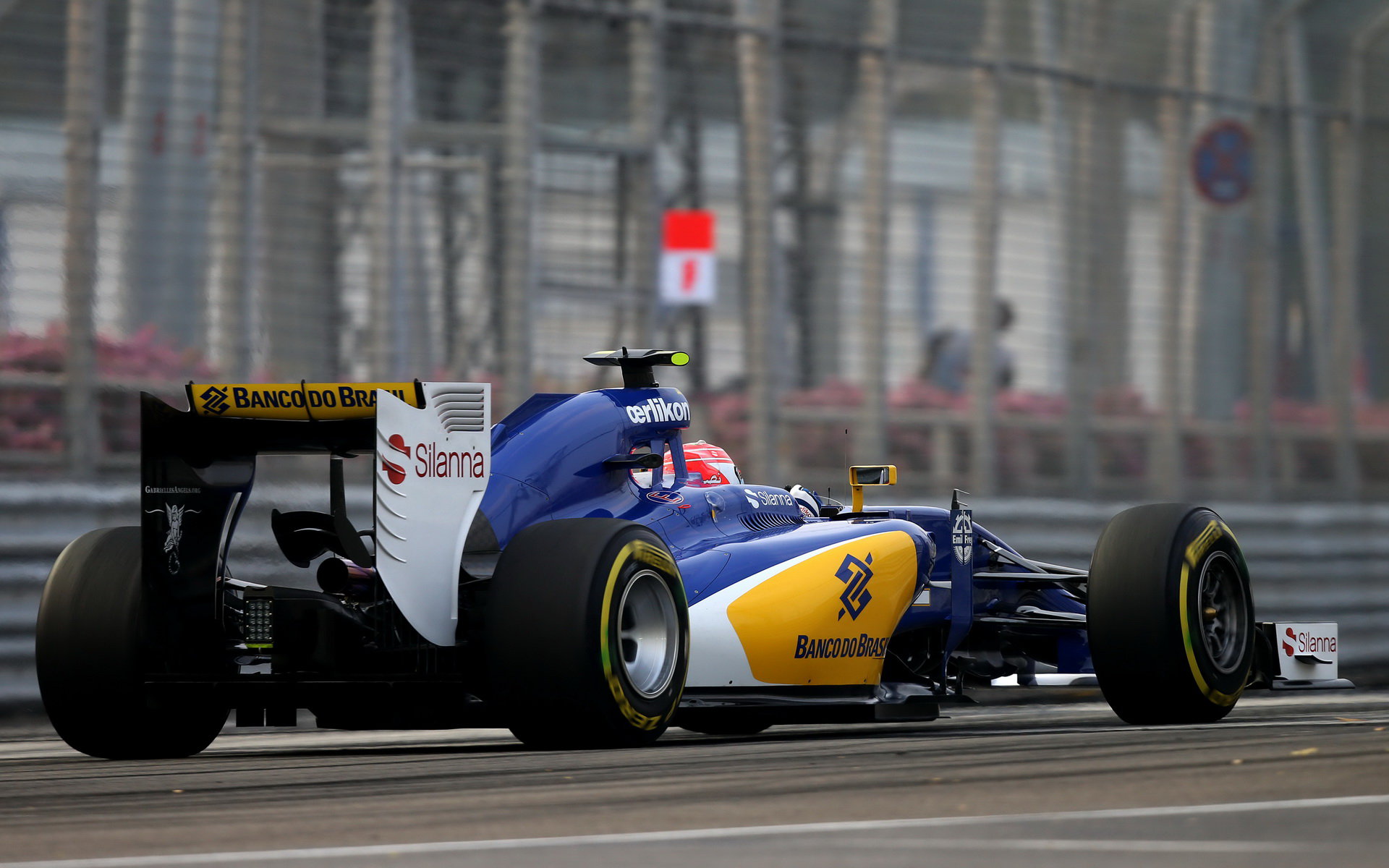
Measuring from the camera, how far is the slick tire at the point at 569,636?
6.89m

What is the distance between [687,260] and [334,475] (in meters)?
5.32

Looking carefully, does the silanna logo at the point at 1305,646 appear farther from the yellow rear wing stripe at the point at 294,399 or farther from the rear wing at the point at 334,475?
the yellow rear wing stripe at the point at 294,399

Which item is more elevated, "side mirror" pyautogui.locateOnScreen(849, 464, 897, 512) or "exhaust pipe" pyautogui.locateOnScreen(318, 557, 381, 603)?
"side mirror" pyautogui.locateOnScreen(849, 464, 897, 512)

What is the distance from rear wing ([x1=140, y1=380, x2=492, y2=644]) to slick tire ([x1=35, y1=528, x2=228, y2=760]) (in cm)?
19

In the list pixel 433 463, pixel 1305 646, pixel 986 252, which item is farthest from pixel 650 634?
pixel 986 252

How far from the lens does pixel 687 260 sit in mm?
12766

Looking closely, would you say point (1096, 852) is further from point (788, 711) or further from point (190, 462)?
point (190, 462)

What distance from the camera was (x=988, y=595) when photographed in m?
9.42

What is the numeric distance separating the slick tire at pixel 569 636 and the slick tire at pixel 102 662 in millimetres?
1321

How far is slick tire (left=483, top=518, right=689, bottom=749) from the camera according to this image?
689 cm

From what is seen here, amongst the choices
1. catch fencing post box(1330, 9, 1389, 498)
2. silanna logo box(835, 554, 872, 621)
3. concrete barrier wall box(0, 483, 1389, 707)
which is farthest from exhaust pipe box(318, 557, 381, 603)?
catch fencing post box(1330, 9, 1389, 498)

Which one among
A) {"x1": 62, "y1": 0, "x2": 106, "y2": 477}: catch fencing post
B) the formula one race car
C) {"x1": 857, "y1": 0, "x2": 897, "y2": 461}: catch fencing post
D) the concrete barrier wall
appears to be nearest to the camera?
the formula one race car

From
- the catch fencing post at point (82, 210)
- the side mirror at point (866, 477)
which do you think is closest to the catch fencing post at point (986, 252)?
the side mirror at point (866, 477)

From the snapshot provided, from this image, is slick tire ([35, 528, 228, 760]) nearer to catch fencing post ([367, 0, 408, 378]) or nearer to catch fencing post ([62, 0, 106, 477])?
catch fencing post ([62, 0, 106, 477])
